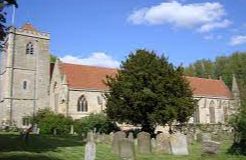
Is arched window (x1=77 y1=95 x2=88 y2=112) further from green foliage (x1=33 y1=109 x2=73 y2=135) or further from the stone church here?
green foliage (x1=33 y1=109 x2=73 y2=135)

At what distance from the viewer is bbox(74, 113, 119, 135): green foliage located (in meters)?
40.1

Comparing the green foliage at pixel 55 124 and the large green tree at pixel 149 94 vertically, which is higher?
the large green tree at pixel 149 94

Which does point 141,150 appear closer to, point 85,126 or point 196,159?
point 196,159

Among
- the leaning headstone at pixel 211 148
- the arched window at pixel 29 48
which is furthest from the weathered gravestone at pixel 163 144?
the arched window at pixel 29 48

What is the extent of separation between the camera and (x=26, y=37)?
53.3 m

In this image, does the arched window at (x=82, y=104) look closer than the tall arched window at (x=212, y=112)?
Yes

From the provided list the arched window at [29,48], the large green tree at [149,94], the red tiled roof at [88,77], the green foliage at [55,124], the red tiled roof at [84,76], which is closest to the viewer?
the large green tree at [149,94]

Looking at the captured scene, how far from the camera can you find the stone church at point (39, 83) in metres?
48.6

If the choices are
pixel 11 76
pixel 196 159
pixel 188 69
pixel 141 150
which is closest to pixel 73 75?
pixel 11 76

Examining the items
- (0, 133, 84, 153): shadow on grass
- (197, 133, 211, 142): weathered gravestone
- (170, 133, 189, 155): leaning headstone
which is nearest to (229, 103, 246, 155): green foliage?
(170, 133, 189, 155): leaning headstone

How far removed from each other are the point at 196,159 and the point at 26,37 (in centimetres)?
4125

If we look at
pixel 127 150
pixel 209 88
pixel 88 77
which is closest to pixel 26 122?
pixel 88 77

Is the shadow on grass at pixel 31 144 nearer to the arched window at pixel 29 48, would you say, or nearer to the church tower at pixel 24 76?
the church tower at pixel 24 76

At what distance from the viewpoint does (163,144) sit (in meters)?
20.3
